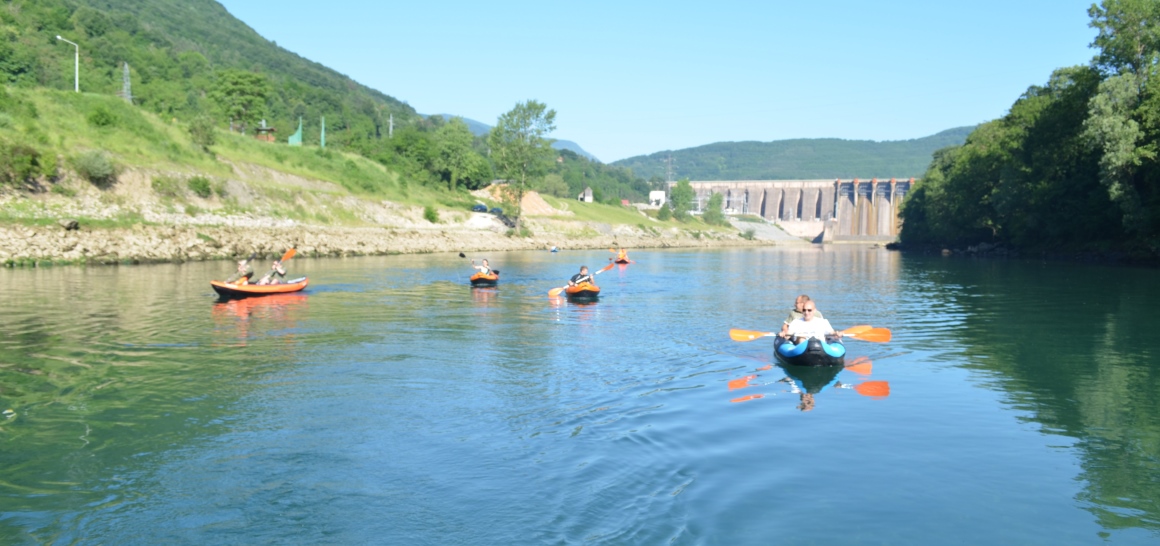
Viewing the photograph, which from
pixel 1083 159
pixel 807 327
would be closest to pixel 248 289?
pixel 807 327

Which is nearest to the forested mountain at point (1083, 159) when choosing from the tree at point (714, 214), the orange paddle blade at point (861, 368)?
the orange paddle blade at point (861, 368)

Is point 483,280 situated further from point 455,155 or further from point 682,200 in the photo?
point 682,200

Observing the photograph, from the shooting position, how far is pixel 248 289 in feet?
99.0

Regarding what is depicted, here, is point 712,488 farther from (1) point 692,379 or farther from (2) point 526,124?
(2) point 526,124

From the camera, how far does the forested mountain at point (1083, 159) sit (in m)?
52.7

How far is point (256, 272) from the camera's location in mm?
43719

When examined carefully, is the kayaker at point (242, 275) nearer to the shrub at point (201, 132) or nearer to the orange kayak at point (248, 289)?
the orange kayak at point (248, 289)

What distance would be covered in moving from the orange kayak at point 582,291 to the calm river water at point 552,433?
6.72 metres

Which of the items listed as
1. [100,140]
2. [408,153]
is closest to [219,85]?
[408,153]

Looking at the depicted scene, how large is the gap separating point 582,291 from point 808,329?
15.1 meters

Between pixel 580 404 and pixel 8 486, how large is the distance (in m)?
7.88

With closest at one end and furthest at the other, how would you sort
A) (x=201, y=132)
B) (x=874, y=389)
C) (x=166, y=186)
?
(x=874, y=389)
(x=166, y=186)
(x=201, y=132)

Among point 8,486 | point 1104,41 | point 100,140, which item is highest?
point 1104,41

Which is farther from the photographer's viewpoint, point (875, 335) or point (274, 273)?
point (274, 273)
